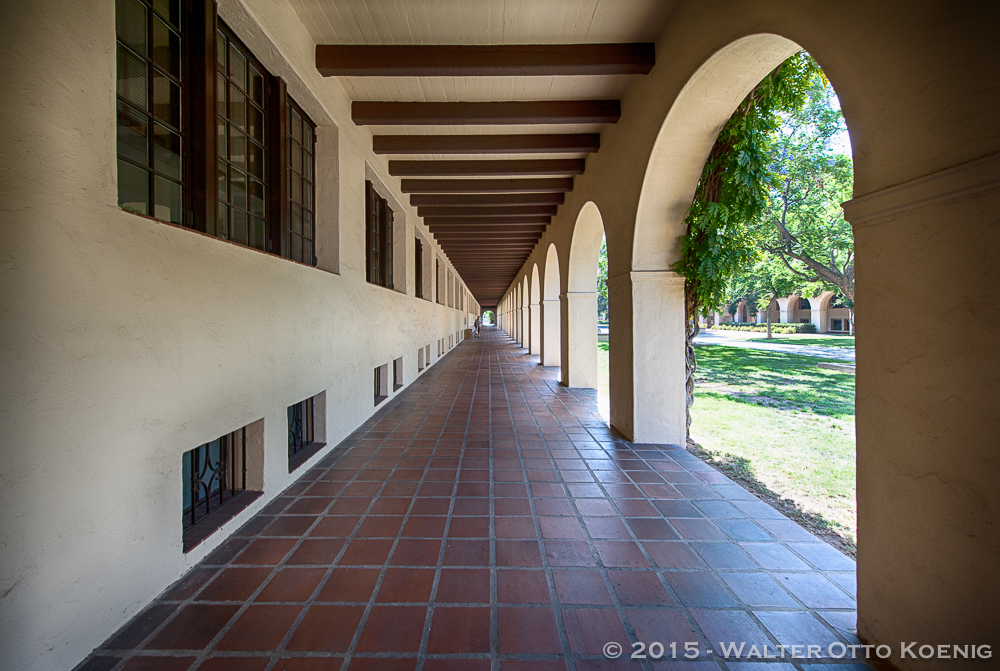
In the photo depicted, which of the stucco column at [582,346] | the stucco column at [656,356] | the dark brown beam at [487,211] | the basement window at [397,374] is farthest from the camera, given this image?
the dark brown beam at [487,211]

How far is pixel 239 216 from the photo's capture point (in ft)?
11.5

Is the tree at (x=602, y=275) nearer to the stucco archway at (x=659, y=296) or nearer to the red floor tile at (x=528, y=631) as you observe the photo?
the stucco archway at (x=659, y=296)

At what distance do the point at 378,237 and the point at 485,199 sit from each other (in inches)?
111

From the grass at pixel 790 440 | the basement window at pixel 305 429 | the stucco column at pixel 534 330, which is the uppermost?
the stucco column at pixel 534 330

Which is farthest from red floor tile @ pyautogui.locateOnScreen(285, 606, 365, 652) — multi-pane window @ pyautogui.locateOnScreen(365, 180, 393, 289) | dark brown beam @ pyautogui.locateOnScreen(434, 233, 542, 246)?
dark brown beam @ pyautogui.locateOnScreen(434, 233, 542, 246)

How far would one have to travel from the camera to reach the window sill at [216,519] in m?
2.60

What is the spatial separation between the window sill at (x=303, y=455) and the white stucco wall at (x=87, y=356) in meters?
0.85

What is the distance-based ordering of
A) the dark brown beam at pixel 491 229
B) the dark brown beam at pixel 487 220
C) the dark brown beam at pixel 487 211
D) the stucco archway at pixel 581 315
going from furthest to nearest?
1. the dark brown beam at pixel 491 229
2. the dark brown beam at pixel 487 220
3. the dark brown beam at pixel 487 211
4. the stucco archway at pixel 581 315

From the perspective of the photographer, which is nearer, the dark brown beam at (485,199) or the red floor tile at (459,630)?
the red floor tile at (459,630)

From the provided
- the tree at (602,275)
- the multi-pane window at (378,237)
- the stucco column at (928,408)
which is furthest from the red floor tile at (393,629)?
the multi-pane window at (378,237)

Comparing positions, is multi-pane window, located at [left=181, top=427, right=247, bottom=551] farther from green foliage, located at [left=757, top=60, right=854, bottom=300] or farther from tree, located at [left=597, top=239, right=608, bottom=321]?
green foliage, located at [left=757, top=60, right=854, bottom=300]

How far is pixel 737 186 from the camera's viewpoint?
4133 millimetres

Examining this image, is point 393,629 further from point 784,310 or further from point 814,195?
point 784,310

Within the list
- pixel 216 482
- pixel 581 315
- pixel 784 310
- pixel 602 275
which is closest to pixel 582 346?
pixel 581 315
